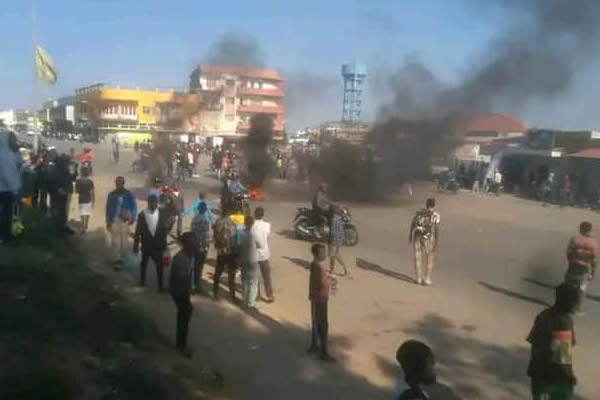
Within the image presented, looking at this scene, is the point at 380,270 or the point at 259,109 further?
the point at 259,109

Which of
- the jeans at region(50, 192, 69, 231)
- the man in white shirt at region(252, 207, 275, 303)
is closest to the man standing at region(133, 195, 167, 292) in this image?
the man in white shirt at region(252, 207, 275, 303)

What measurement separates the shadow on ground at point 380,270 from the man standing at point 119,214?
4321 millimetres

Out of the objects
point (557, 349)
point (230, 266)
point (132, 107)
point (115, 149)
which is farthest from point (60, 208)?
point (115, 149)

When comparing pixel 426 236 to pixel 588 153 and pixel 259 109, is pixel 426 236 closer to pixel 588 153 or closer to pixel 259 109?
pixel 259 109

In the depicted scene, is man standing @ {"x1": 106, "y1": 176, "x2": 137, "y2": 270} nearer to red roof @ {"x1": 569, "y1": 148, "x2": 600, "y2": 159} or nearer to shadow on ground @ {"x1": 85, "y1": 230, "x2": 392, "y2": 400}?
shadow on ground @ {"x1": 85, "y1": 230, "x2": 392, "y2": 400}

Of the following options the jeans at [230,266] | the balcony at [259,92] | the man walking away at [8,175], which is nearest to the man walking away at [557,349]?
the jeans at [230,266]

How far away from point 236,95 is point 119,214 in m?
5.21

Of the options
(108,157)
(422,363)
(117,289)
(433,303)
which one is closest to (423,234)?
(433,303)

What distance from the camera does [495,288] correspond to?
10.9 m

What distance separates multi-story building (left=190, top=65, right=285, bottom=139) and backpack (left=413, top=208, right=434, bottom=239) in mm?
5489

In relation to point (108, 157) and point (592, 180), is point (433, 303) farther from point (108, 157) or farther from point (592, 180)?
point (108, 157)

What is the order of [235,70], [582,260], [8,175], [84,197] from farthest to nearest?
[235,70] < [84,197] < [582,260] < [8,175]

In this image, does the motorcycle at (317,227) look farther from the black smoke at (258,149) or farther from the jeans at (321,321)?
the jeans at (321,321)

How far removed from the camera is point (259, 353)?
282 inches
